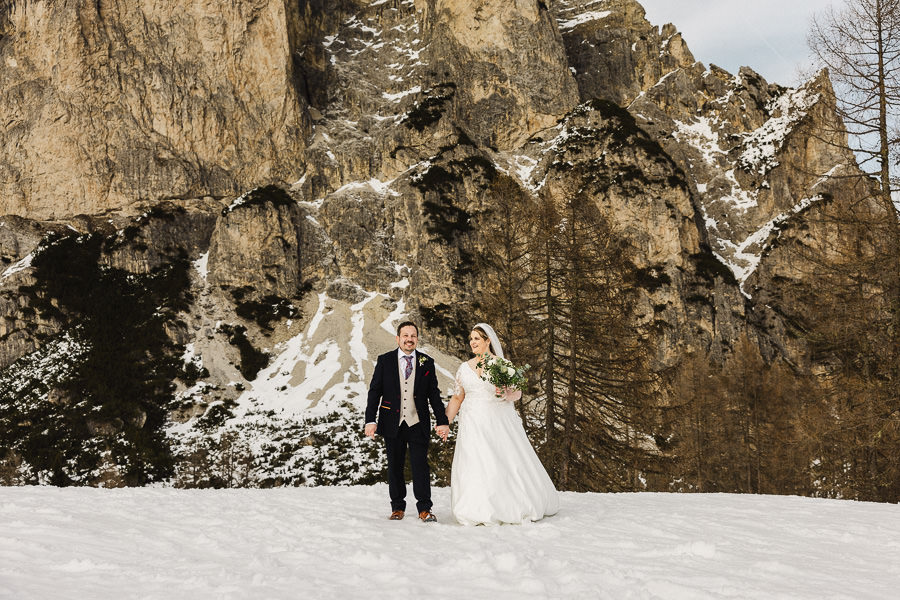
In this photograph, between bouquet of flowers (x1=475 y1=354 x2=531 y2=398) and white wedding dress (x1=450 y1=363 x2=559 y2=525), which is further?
bouquet of flowers (x1=475 y1=354 x2=531 y2=398)

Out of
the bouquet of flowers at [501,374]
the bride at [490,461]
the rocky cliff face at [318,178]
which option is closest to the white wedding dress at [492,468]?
the bride at [490,461]

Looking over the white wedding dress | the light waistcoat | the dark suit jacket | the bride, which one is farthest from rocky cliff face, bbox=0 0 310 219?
the white wedding dress

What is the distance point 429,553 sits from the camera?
4.66 meters

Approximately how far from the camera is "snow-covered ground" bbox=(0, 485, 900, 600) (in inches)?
139

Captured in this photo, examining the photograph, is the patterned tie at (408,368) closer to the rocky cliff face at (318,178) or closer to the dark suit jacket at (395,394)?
the dark suit jacket at (395,394)

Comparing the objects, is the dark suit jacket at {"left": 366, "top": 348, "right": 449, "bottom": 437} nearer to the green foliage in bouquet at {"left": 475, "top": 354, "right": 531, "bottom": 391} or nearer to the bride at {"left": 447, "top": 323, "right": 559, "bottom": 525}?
the bride at {"left": 447, "top": 323, "right": 559, "bottom": 525}

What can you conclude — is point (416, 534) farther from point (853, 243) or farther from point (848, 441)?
point (853, 243)

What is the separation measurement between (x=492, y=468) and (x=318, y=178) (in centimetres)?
10202

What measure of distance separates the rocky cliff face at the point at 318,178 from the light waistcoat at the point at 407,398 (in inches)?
2815

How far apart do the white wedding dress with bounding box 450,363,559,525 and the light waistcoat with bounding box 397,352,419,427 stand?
0.62m

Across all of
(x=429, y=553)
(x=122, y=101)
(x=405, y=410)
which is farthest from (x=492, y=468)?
(x=122, y=101)

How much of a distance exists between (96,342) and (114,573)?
302ft

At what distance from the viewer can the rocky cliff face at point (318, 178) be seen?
86.6m

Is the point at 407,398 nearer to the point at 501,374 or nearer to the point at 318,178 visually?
the point at 501,374
